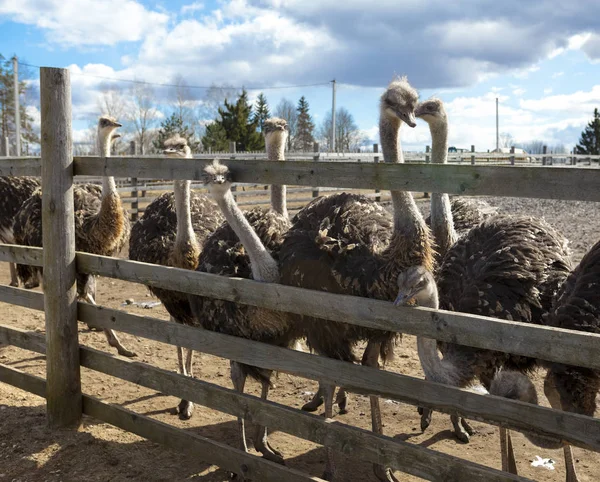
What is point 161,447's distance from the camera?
4.12 m

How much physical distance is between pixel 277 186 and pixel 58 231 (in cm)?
192

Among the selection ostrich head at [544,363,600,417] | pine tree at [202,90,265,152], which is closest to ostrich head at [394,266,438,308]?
ostrich head at [544,363,600,417]

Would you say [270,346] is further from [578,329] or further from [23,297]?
[23,297]

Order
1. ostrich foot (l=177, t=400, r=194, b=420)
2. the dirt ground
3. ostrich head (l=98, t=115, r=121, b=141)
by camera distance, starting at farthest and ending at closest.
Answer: ostrich head (l=98, t=115, r=121, b=141) < ostrich foot (l=177, t=400, r=194, b=420) < the dirt ground

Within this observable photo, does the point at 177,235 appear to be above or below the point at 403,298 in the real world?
above

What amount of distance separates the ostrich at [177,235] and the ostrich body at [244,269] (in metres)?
0.62

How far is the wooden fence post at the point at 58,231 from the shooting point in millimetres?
3986

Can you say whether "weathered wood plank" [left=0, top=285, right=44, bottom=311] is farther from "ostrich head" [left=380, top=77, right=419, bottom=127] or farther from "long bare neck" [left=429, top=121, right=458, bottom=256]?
"long bare neck" [left=429, top=121, right=458, bottom=256]

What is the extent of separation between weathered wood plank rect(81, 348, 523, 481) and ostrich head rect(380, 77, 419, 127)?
175cm

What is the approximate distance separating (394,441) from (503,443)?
1108 mm

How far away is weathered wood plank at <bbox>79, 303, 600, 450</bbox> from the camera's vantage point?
2.57 metres

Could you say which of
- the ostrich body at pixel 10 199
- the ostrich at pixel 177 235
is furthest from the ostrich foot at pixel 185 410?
the ostrich body at pixel 10 199

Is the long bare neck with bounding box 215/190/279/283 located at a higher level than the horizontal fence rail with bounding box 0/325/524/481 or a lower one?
higher

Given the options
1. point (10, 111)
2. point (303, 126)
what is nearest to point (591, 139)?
point (303, 126)
